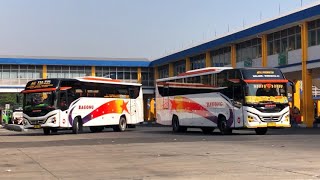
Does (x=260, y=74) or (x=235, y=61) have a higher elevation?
(x=235, y=61)

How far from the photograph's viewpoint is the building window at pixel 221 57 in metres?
51.6

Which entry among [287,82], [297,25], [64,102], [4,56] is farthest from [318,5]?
[4,56]

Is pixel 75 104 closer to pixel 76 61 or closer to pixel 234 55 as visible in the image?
pixel 234 55

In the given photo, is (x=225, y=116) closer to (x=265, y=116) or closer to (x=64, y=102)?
(x=265, y=116)

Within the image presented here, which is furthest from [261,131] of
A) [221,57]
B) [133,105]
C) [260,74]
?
[221,57]

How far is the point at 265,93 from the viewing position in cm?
2464

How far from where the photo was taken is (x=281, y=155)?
46.0 feet

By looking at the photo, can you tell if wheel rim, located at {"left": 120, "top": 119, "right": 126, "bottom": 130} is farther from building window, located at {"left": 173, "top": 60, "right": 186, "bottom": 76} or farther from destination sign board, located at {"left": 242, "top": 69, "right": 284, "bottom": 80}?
building window, located at {"left": 173, "top": 60, "right": 186, "bottom": 76}

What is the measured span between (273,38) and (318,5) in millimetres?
8811

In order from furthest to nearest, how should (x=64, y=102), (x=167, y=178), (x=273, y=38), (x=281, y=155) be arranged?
(x=273, y=38)
(x=64, y=102)
(x=281, y=155)
(x=167, y=178)

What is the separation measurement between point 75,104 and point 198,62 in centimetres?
3096

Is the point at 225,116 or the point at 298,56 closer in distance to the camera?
the point at 225,116

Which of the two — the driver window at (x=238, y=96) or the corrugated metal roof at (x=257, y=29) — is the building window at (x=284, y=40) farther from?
the driver window at (x=238, y=96)

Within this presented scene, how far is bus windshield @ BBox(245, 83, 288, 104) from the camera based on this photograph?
24469 millimetres
